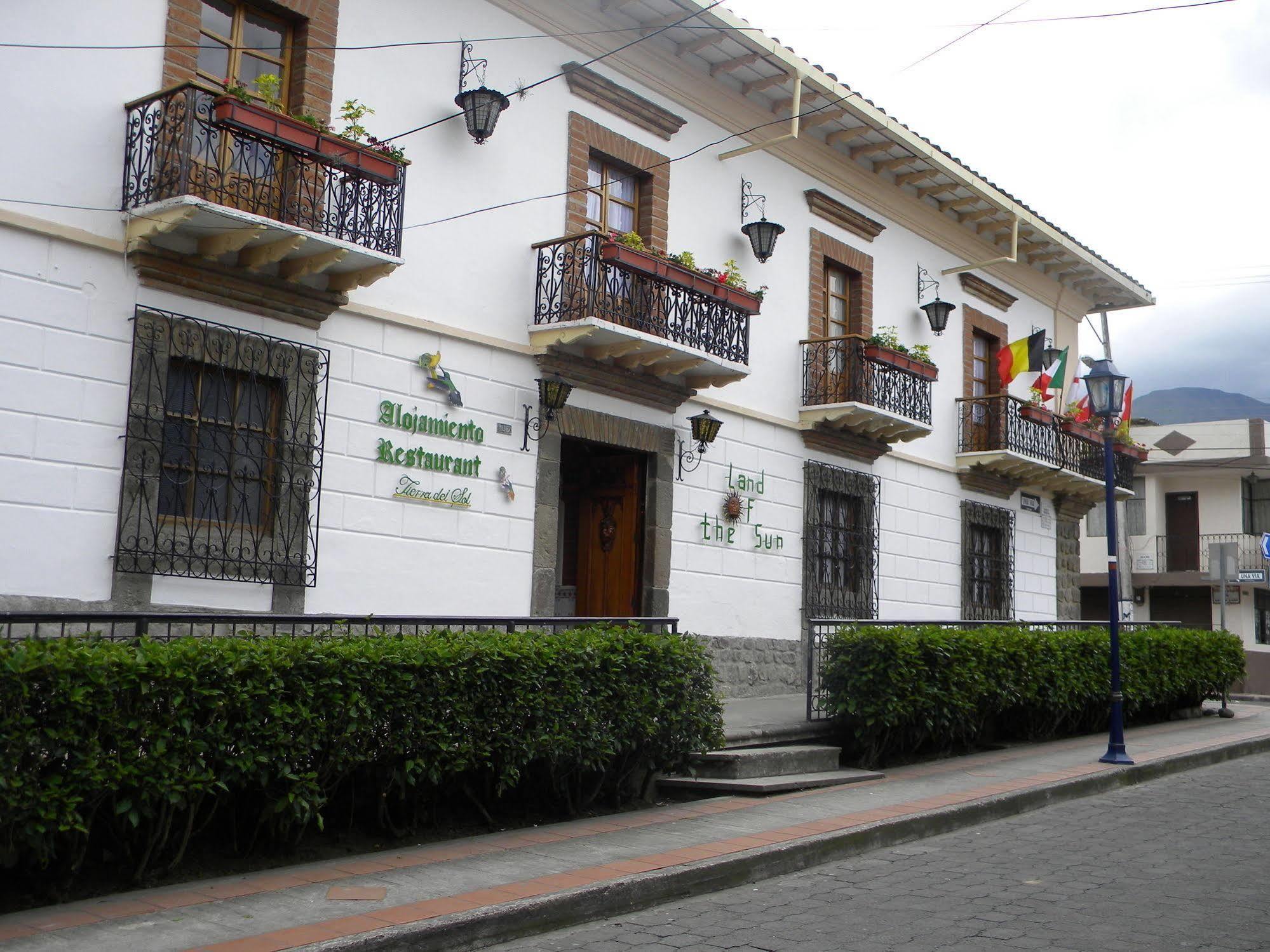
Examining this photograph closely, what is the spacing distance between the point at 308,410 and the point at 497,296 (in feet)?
7.92

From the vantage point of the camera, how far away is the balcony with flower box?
1140 cm

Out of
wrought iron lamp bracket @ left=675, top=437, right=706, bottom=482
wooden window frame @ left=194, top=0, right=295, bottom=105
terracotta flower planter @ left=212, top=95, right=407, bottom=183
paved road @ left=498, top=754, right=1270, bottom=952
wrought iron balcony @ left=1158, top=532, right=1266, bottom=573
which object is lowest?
paved road @ left=498, top=754, right=1270, bottom=952

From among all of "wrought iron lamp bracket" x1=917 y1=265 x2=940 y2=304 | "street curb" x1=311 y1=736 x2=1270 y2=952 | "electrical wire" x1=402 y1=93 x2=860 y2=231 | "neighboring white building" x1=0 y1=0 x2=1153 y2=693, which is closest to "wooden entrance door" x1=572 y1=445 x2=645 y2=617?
"neighboring white building" x1=0 y1=0 x2=1153 y2=693

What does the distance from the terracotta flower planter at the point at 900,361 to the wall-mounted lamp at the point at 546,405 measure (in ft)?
15.0

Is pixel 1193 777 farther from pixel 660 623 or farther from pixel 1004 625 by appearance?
pixel 660 623

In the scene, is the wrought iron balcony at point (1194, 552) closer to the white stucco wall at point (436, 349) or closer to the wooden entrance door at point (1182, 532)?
the wooden entrance door at point (1182, 532)

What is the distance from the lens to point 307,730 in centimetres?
635

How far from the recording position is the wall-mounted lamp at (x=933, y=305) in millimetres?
16922

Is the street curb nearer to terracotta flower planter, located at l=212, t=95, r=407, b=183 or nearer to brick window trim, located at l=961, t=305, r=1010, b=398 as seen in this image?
terracotta flower planter, located at l=212, t=95, r=407, b=183

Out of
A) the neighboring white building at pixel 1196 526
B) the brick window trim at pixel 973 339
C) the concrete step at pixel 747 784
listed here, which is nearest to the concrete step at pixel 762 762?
the concrete step at pixel 747 784

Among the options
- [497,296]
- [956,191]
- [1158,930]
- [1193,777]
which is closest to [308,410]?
[497,296]

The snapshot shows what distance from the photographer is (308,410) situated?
9641 millimetres

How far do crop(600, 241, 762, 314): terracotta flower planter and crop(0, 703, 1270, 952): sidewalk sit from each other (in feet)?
16.5

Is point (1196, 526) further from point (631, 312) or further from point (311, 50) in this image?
point (311, 50)
